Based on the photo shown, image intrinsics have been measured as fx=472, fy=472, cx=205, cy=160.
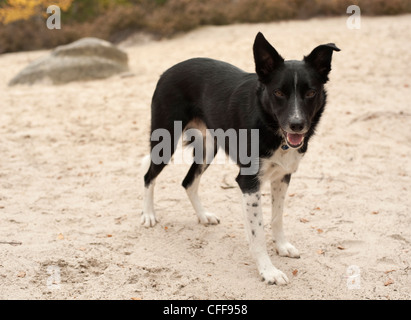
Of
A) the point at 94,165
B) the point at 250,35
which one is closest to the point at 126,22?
the point at 250,35

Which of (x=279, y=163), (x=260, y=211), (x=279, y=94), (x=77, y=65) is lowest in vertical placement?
(x=77, y=65)

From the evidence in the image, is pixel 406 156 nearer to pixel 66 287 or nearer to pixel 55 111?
pixel 66 287

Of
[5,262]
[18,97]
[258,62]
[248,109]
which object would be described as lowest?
[18,97]

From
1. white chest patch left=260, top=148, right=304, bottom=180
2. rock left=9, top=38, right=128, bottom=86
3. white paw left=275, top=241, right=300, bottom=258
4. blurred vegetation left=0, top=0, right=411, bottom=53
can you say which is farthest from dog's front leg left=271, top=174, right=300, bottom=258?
blurred vegetation left=0, top=0, right=411, bottom=53

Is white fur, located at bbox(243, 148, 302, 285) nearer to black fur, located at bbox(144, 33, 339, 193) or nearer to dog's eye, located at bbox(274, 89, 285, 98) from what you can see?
black fur, located at bbox(144, 33, 339, 193)

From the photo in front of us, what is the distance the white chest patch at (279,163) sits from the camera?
339 centimetres

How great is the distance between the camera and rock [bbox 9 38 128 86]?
389 inches

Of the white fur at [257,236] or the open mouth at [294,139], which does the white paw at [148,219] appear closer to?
the white fur at [257,236]

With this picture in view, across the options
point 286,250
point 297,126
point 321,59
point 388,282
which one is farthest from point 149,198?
point 388,282

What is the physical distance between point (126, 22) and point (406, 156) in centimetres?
1088

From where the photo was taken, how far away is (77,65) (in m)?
10.1

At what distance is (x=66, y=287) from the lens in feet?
10.6

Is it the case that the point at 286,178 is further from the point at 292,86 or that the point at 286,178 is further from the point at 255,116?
the point at 292,86

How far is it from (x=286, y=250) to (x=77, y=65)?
25.1 feet
